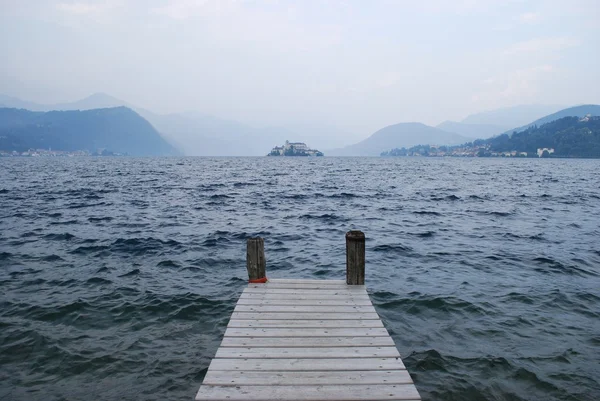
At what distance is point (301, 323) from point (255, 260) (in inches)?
111

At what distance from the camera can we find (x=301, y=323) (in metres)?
7.54

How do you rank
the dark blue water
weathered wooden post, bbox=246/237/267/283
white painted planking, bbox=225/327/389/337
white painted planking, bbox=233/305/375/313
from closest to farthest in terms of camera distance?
white painted planking, bbox=225/327/389/337, the dark blue water, white painted planking, bbox=233/305/375/313, weathered wooden post, bbox=246/237/267/283

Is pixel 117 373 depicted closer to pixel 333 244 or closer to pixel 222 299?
pixel 222 299

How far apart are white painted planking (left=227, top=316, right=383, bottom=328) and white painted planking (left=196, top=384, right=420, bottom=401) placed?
6.70 ft

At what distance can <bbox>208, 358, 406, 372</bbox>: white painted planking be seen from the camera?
588 cm

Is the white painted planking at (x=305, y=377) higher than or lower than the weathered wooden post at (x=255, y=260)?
lower

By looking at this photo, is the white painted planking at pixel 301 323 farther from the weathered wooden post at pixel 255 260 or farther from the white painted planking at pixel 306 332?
the weathered wooden post at pixel 255 260

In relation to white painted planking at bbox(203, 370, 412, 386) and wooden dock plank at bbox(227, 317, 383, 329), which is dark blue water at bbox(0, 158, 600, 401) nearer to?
wooden dock plank at bbox(227, 317, 383, 329)

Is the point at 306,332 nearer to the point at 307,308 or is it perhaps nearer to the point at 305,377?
the point at 307,308

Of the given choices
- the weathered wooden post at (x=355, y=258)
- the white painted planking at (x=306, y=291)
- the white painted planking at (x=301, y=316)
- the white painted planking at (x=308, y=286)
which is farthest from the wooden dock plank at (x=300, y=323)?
the weathered wooden post at (x=355, y=258)

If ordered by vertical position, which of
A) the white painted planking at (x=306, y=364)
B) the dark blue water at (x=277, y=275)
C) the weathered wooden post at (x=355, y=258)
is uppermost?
the weathered wooden post at (x=355, y=258)

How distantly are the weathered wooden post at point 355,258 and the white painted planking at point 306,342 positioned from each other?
2.91 m

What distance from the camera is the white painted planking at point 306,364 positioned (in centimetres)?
588

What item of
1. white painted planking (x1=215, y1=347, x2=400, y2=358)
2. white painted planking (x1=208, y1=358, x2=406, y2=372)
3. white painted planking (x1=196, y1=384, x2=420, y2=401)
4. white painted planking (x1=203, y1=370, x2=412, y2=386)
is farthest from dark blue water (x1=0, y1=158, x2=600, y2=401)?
white painted planking (x1=196, y1=384, x2=420, y2=401)
